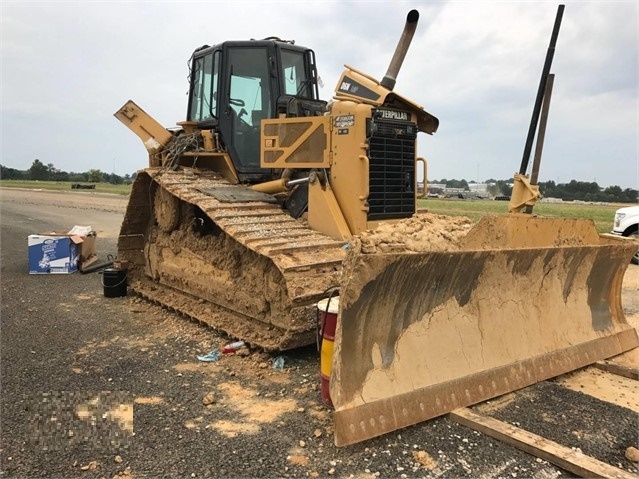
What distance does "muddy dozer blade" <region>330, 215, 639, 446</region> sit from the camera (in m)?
3.75

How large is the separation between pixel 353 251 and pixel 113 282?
5376 mm

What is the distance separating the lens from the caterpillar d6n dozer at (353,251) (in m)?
3.92

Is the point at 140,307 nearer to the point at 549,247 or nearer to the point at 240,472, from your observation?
the point at 240,472

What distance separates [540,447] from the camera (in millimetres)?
3488

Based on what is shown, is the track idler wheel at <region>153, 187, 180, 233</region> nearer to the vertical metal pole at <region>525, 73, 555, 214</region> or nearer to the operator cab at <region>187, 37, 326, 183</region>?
the operator cab at <region>187, 37, 326, 183</region>

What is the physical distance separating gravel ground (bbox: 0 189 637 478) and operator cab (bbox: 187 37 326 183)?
2.54 m

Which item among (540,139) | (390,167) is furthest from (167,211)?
(540,139)

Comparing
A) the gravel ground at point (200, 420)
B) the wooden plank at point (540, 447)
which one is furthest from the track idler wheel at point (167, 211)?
the wooden plank at point (540, 447)

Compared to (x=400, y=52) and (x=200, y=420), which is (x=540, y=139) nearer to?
(x=400, y=52)

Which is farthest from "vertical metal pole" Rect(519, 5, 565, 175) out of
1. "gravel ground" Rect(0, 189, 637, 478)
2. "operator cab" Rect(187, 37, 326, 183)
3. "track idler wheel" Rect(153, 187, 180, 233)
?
"track idler wheel" Rect(153, 187, 180, 233)

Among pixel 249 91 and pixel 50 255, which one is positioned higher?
pixel 249 91

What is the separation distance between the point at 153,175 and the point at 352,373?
4.81 m

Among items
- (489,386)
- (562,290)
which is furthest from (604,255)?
(489,386)

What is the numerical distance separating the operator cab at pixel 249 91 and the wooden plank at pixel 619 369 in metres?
4.40
